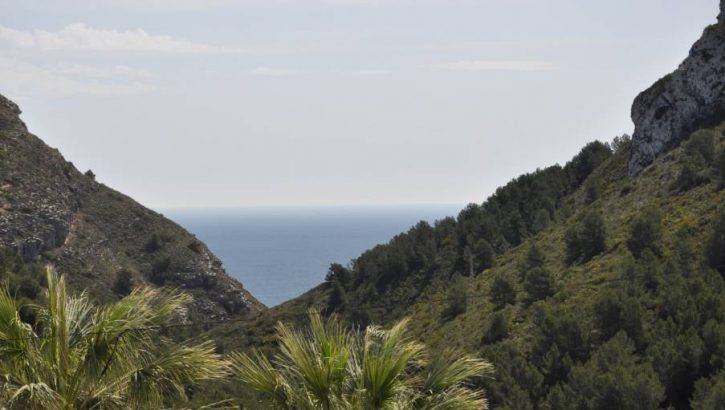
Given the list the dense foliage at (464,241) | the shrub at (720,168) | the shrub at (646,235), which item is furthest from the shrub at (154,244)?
the shrub at (720,168)

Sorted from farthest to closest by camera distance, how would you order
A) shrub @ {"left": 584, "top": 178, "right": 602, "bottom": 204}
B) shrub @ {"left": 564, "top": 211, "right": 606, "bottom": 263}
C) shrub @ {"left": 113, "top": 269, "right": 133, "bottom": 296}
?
1. shrub @ {"left": 113, "top": 269, "right": 133, "bottom": 296}
2. shrub @ {"left": 584, "top": 178, "right": 602, "bottom": 204}
3. shrub @ {"left": 564, "top": 211, "right": 606, "bottom": 263}

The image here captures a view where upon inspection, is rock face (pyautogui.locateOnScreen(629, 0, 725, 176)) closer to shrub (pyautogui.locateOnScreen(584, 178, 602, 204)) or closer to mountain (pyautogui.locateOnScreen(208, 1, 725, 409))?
mountain (pyautogui.locateOnScreen(208, 1, 725, 409))

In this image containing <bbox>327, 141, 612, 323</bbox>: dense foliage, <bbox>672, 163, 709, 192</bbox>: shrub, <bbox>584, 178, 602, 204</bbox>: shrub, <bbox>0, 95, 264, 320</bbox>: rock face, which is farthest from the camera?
<bbox>0, 95, 264, 320</bbox>: rock face

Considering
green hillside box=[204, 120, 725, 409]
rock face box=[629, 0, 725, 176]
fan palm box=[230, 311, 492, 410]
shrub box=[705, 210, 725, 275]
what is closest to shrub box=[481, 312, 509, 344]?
green hillside box=[204, 120, 725, 409]

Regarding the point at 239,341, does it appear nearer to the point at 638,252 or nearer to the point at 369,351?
the point at 638,252

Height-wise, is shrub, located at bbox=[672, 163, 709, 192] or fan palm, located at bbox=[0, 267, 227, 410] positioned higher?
shrub, located at bbox=[672, 163, 709, 192]

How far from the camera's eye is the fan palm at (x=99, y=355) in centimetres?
813

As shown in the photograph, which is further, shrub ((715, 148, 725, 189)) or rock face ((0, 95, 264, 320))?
rock face ((0, 95, 264, 320))

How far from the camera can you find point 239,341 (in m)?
72.4

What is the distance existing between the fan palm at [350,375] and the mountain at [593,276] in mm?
8201

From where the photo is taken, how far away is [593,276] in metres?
46.2

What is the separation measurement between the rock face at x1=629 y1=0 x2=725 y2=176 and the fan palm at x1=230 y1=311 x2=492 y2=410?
57.3 metres

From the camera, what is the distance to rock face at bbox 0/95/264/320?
271 feet

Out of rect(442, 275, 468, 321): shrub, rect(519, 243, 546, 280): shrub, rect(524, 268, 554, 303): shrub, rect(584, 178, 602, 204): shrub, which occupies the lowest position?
rect(442, 275, 468, 321): shrub
